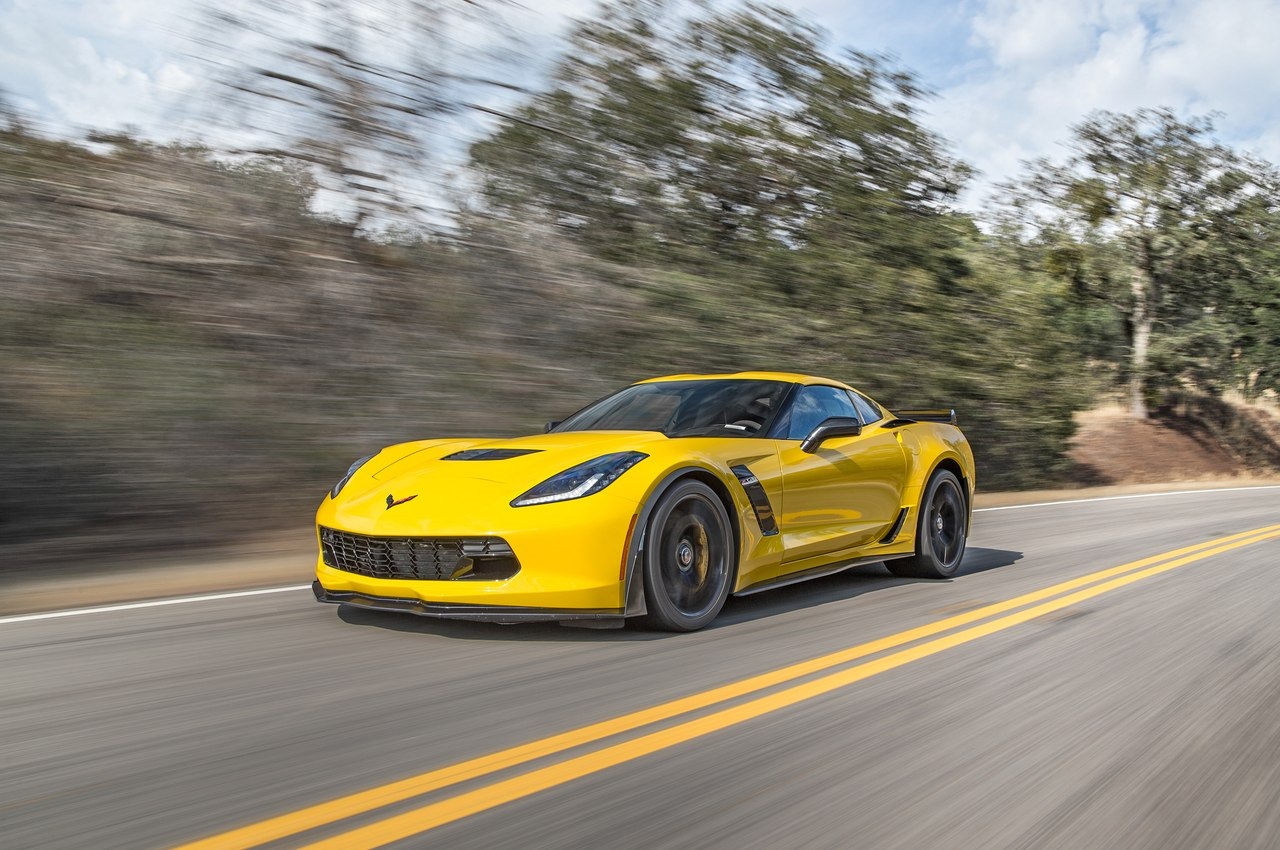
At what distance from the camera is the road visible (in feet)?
9.57

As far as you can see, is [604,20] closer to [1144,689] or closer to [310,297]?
[310,297]

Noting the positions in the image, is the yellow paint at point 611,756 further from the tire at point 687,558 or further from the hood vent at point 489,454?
the hood vent at point 489,454

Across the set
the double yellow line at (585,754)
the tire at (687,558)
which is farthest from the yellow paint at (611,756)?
the tire at (687,558)

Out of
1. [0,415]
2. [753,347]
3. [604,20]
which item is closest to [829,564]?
[0,415]

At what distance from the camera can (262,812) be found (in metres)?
2.90

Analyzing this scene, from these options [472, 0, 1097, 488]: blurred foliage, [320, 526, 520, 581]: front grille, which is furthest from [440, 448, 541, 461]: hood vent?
[472, 0, 1097, 488]: blurred foliage

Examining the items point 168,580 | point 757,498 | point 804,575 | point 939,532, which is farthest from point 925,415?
point 168,580

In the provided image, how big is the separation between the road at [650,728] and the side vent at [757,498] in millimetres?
482

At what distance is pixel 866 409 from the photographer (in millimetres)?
7395

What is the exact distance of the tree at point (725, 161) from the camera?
14.2 m

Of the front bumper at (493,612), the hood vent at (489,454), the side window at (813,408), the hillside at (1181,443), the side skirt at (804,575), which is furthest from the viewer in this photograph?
the hillside at (1181,443)

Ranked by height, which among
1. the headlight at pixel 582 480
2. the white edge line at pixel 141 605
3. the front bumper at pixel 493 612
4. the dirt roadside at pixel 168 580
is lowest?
the dirt roadside at pixel 168 580

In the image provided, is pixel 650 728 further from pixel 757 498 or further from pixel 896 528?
pixel 896 528

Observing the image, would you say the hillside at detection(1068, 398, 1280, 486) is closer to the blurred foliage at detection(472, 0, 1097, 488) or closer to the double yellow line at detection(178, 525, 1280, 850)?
the blurred foliage at detection(472, 0, 1097, 488)
